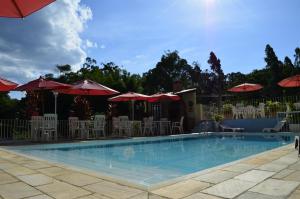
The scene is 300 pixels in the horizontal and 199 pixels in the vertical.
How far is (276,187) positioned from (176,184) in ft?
3.80

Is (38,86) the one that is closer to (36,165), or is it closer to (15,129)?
(15,129)

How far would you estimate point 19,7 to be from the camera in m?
4.20

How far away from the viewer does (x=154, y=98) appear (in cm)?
1573

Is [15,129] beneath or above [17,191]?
above

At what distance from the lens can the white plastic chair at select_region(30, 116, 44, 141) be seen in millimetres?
11095

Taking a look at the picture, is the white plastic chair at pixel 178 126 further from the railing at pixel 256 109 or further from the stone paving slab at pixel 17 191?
the stone paving slab at pixel 17 191

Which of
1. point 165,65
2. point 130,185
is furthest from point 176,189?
point 165,65

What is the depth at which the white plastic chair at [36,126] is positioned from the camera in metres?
11.1

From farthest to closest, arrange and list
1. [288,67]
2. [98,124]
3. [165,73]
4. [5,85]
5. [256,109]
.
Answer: [165,73]
[288,67]
[256,109]
[98,124]
[5,85]

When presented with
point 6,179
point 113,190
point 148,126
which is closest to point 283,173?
point 113,190

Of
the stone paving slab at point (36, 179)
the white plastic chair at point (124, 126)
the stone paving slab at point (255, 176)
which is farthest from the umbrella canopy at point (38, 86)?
the stone paving slab at point (255, 176)

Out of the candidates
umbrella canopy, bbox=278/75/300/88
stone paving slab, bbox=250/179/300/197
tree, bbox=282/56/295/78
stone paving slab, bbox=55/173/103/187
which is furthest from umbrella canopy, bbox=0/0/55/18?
tree, bbox=282/56/295/78

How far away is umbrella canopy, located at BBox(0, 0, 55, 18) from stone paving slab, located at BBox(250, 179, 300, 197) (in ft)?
11.7

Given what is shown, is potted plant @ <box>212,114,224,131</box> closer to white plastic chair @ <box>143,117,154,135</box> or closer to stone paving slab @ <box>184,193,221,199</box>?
white plastic chair @ <box>143,117,154,135</box>
